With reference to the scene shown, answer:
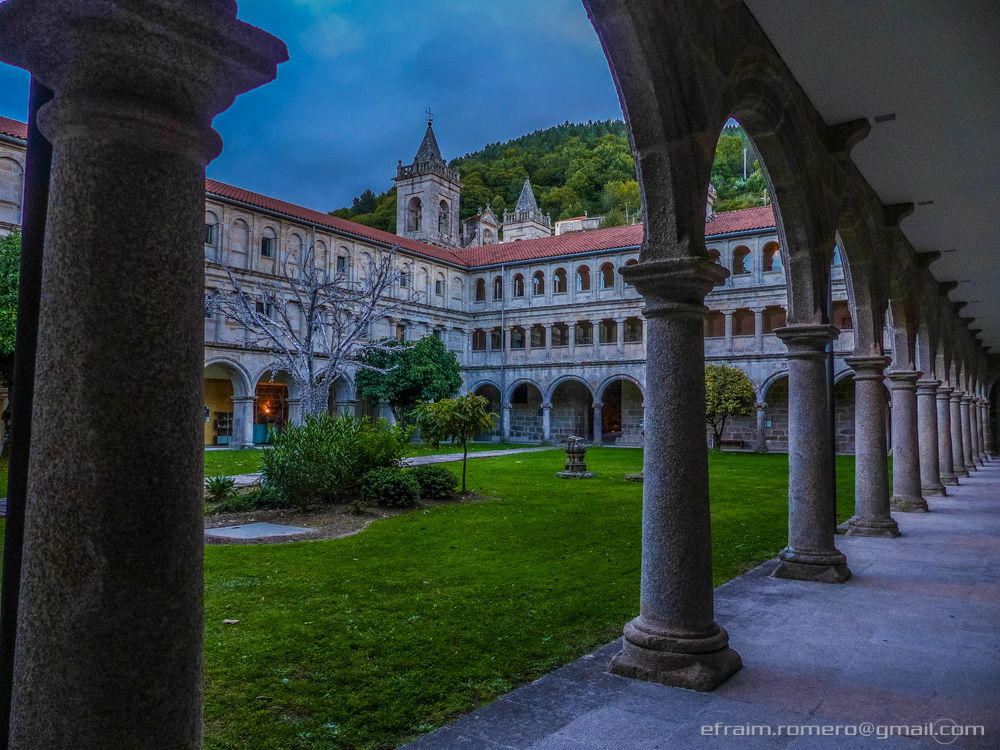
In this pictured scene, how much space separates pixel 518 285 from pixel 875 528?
2969 cm

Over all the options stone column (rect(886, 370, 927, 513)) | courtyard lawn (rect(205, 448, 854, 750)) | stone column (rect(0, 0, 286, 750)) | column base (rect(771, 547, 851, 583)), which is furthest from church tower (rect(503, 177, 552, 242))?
stone column (rect(0, 0, 286, 750))

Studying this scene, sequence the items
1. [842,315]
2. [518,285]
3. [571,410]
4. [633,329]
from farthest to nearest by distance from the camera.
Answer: [571,410], [518,285], [633,329], [842,315]

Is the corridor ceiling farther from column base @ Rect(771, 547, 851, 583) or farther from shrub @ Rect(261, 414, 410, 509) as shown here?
shrub @ Rect(261, 414, 410, 509)

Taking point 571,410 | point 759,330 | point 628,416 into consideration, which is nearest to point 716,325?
point 759,330

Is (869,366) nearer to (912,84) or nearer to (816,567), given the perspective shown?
(816,567)

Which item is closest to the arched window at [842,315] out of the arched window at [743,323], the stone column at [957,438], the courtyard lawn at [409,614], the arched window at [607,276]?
the arched window at [743,323]

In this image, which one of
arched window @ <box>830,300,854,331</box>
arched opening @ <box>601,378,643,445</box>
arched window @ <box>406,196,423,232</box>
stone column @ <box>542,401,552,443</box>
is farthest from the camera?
arched window @ <box>406,196,423,232</box>

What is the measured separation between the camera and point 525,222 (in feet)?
211

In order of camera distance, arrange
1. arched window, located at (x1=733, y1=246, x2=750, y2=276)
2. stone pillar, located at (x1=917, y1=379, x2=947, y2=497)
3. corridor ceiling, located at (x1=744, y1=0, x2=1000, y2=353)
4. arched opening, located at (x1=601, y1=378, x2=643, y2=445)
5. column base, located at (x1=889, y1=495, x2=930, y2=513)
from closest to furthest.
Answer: corridor ceiling, located at (x1=744, y1=0, x2=1000, y2=353) < column base, located at (x1=889, y1=495, x2=930, y2=513) < stone pillar, located at (x1=917, y1=379, x2=947, y2=497) < arched window, located at (x1=733, y1=246, x2=750, y2=276) < arched opening, located at (x1=601, y1=378, x2=643, y2=445)

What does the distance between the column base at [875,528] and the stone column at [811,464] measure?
2.60m

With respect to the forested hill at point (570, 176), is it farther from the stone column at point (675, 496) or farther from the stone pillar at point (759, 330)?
the stone column at point (675, 496)

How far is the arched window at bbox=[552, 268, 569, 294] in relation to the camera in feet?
116

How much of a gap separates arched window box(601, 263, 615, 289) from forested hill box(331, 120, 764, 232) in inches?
1141

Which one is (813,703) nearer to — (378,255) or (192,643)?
(192,643)
